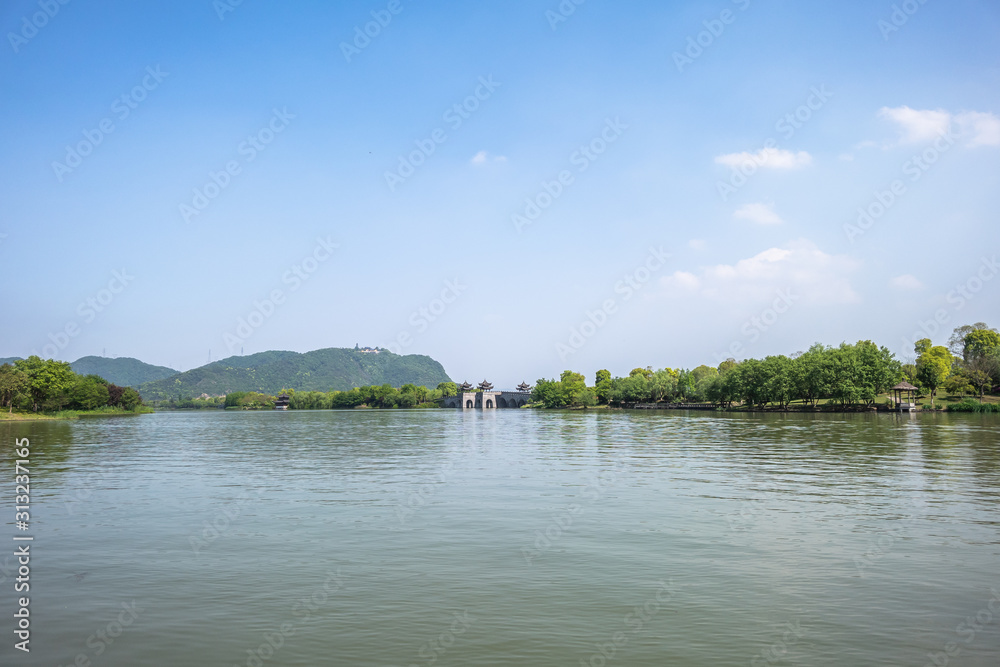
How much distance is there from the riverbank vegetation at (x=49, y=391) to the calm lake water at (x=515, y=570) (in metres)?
70.9

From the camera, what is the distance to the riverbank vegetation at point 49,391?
263 ft

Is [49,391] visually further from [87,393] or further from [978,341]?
[978,341]

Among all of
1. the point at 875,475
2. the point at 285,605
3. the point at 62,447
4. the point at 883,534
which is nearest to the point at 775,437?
the point at 875,475

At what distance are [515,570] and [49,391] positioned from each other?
329 ft

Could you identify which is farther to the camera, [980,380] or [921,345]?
[921,345]

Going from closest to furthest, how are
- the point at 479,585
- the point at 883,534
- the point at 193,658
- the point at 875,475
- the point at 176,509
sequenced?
the point at 193,658 < the point at 479,585 < the point at 883,534 < the point at 176,509 < the point at 875,475

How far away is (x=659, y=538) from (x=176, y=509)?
12.4 meters

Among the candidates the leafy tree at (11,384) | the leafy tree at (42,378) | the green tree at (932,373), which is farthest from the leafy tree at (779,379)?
the leafy tree at (42,378)

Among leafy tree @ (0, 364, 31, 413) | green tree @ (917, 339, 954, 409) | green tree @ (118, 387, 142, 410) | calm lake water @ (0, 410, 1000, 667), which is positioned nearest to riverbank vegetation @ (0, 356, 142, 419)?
leafy tree @ (0, 364, 31, 413)

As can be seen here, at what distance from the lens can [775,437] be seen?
1740 inches

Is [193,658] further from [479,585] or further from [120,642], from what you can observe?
[479,585]

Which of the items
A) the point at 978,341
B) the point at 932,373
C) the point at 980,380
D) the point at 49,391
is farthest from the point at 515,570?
the point at 978,341

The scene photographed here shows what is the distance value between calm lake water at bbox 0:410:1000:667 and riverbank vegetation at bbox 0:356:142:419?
2791 inches

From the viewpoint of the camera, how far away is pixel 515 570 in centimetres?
1093
